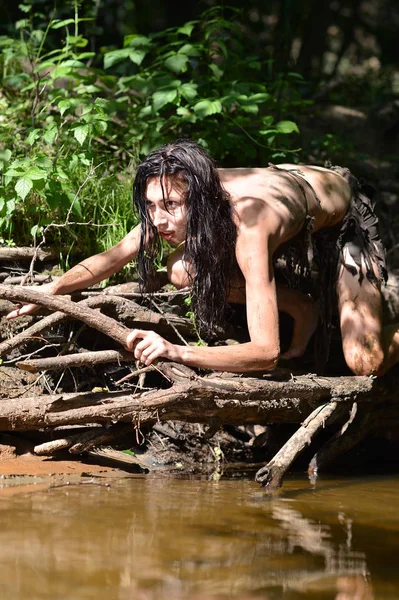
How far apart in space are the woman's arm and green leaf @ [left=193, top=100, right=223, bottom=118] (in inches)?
52.0

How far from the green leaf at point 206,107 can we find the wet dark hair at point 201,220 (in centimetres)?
121

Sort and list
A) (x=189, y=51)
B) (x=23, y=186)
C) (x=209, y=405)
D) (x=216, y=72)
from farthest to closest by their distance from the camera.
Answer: (x=216, y=72) → (x=189, y=51) → (x=23, y=186) → (x=209, y=405)

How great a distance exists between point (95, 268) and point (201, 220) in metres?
0.70

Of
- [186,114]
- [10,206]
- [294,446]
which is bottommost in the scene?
[294,446]

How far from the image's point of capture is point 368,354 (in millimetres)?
4117

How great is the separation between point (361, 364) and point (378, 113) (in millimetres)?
4307

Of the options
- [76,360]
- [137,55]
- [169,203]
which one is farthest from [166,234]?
[137,55]

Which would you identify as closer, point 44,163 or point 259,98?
point 44,163

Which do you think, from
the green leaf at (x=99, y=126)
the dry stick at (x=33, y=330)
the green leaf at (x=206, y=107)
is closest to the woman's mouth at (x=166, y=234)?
the dry stick at (x=33, y=330)

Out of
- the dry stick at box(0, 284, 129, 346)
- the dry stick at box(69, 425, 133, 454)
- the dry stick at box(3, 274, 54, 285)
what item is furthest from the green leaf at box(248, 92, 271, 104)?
the dry stick at box(69, 425, 133, 454)

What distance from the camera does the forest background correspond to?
15.3 feet

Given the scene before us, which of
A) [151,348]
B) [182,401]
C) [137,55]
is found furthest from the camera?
[137,55]

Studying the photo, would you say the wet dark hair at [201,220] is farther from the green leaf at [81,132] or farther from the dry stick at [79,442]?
the green leaf at [81,132]

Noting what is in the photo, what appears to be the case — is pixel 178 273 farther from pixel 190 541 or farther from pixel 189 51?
pixel 189 51
